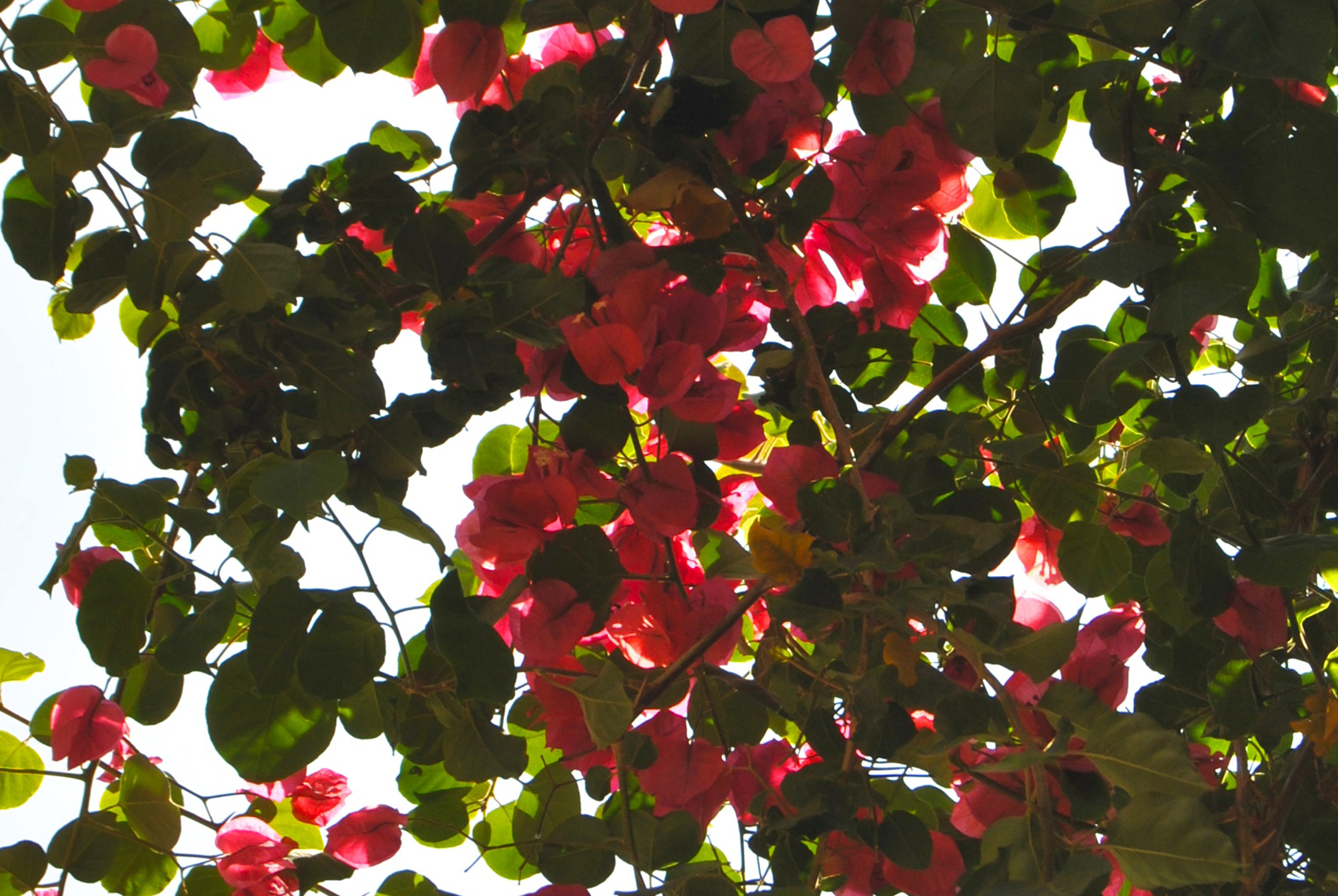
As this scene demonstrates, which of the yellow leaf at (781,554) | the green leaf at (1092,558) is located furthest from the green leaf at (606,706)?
the green leaf at (1092,558)

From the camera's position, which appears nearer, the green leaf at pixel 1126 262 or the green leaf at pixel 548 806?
the green leaf at pixel 1126 262

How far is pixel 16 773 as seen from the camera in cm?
84

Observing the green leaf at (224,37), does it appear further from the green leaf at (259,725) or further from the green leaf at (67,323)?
the green leaf at (259,725)

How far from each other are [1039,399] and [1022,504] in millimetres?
183

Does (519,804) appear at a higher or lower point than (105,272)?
lower

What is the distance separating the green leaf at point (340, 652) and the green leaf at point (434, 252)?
7.2 inches

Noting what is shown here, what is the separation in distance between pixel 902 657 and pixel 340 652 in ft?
0.99

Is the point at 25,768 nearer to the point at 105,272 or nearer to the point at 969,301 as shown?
the point at 105,272

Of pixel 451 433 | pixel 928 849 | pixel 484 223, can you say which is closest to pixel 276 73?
pixel 484 223

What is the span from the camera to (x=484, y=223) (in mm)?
748

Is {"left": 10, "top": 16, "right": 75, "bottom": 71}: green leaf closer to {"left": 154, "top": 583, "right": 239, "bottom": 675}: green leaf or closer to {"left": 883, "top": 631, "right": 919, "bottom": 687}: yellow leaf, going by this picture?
{"left": 154, "top": 583, "right": 239, "bottom": 675}: green leaf

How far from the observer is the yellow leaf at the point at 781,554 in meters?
0.53

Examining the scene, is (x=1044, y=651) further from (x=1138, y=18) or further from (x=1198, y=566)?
(x=1138, y=18)

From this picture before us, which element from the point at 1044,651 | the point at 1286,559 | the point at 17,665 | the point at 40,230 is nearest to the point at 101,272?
the point at 40,230
